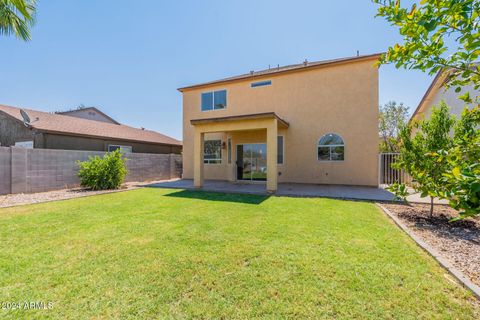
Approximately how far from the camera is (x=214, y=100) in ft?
51.3

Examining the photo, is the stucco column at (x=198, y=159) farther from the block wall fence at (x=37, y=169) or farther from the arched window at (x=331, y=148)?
the arched window at (x=331, y=148)

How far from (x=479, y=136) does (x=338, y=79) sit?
1224 centimetres

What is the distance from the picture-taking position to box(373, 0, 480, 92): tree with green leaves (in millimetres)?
1555

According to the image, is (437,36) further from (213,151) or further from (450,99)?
(450,99)

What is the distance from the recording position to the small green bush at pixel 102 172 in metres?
11.0

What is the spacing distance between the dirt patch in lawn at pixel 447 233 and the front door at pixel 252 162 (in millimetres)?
6922

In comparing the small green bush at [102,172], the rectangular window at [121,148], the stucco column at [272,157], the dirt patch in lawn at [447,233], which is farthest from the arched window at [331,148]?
the rectangular window at [121,148]

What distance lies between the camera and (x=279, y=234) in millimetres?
4777

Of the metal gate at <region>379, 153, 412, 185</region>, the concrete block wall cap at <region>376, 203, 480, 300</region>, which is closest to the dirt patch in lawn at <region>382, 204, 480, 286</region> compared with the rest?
the concrete block wall cap at <region>376, 203, 480, 300</region>

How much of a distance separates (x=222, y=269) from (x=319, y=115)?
38.2 feet

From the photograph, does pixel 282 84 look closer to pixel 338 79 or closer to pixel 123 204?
pixel 338 79

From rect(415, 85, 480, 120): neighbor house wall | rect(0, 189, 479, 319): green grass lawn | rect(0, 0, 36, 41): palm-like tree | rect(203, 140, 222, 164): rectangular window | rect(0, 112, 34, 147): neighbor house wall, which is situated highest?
rect(0, 0, 36, 41): palm-like tree

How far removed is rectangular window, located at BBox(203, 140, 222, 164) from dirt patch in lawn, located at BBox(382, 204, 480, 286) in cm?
1022

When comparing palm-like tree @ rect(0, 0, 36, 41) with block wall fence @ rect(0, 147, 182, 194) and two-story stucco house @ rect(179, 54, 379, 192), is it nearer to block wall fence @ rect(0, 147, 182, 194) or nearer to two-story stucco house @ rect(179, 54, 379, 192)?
block wall fence @ rect(0, 147, 182, 194)
